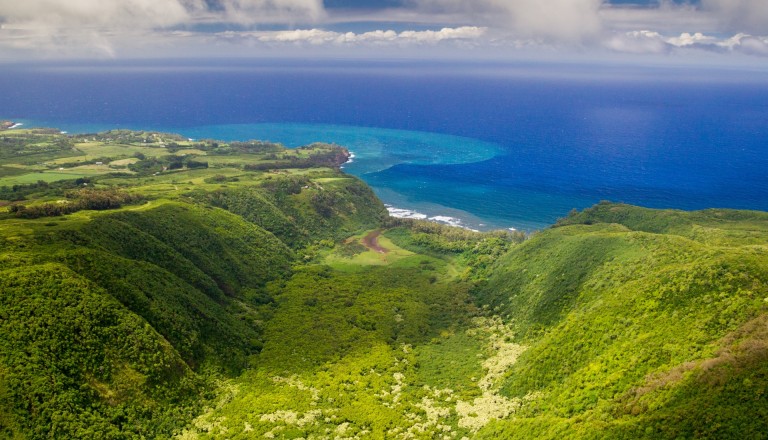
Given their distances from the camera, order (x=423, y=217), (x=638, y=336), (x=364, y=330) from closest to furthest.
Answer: (x=638, y=336)
(x=364, y=330)
(x=423, y=217)

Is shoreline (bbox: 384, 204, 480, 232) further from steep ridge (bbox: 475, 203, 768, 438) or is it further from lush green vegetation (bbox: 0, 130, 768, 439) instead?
steep ridge (bbox: 475, 203, 768, 438)

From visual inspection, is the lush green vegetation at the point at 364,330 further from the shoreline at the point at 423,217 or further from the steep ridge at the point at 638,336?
the shoreline at the point at 423,217

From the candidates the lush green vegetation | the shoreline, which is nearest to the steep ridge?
the lush green vegetation

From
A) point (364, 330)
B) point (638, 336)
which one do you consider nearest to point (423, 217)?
point (364, 330)

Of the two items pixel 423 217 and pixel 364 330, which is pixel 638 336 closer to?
pixel 364 330

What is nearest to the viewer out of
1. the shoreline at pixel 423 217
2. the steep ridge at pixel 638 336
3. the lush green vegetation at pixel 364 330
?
the steep ridge at pixel 638 336

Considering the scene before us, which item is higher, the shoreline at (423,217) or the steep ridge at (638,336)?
the steep ridge at (638,336)

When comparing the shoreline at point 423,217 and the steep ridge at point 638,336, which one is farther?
the shoreline at point 423,217

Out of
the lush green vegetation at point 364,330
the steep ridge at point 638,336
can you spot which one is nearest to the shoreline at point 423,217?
the lush green vegetation at point 364,330
